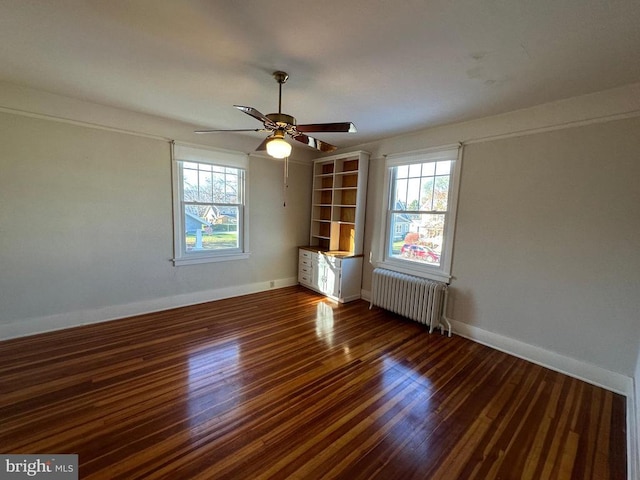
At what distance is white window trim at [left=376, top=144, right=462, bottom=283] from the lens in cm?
341

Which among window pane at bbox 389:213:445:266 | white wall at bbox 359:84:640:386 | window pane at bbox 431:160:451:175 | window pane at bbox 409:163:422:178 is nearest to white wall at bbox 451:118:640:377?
white wall at bbox 359:84:640:386

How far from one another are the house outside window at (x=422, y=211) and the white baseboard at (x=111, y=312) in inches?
103

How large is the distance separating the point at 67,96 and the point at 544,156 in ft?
17.0

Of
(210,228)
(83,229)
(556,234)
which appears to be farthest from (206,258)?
(556,234)

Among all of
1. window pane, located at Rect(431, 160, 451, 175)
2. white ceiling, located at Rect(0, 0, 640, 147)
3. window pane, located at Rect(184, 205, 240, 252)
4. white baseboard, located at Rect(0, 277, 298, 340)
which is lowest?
white baseboard, located at Rect(0, 277, 298, 340)

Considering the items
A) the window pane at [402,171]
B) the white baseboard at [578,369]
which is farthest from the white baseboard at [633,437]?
the window pane at [402,171]

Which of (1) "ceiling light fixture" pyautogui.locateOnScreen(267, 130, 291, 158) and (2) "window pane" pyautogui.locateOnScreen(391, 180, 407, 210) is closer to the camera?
(1) "ceiling light fixture" pyautogui.locateOnScreen(267, 130, 291, 158)

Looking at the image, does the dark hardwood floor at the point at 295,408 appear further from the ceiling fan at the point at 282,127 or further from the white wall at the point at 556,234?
the ceiling fan at the point at 282,127

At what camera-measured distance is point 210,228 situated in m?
4.25

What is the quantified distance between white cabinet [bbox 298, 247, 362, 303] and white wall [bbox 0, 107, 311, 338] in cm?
173

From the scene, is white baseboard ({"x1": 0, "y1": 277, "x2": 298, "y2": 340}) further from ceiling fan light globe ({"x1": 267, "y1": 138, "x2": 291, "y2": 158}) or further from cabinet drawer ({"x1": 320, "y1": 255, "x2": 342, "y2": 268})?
ceiling fan light globe ({"x1": 267, "y1": 138, "x2": 291, "y2": 158})

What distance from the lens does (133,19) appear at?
1678 mm

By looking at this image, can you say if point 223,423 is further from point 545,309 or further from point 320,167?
point 320,167

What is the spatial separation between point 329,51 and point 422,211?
8.25 ft
